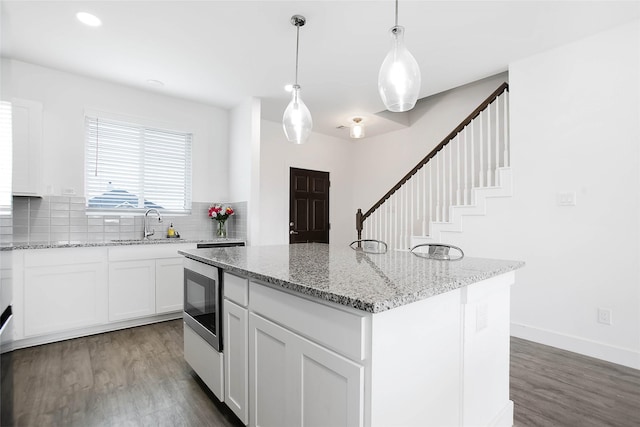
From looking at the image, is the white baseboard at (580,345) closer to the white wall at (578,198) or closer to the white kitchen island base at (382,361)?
the white wall at (578,198)

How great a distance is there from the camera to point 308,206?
5.94 meters

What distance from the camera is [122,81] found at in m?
3.66

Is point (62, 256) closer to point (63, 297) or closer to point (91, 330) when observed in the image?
point (63, 297)

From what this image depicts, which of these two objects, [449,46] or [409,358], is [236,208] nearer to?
[449,46]

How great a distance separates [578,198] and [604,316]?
3.29ft

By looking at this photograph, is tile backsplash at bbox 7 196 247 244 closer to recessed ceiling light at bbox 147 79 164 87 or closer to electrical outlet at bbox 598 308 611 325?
recessed ceiling light at bbox 147 79 164 87

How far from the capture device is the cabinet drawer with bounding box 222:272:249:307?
1.60 m

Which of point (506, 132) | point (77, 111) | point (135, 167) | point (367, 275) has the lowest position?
point (367, 275)

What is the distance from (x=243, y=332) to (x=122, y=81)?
3.52 meters

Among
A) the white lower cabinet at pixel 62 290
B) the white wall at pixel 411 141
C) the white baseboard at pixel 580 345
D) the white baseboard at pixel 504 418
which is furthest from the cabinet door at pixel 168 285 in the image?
the white wall at pixel 411 141

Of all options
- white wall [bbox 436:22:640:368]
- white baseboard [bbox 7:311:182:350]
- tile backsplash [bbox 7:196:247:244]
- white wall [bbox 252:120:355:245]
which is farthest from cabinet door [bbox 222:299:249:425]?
white wall [bbox 252:120:355:245]

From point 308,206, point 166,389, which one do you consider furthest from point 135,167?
point 308,206

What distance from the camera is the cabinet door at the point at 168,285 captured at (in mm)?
3516

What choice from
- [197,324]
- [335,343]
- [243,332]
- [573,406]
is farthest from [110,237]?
[573,406]
